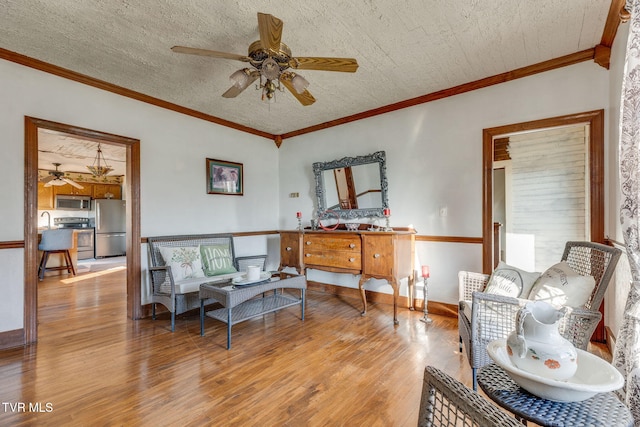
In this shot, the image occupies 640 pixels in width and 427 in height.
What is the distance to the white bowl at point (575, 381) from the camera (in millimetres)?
864

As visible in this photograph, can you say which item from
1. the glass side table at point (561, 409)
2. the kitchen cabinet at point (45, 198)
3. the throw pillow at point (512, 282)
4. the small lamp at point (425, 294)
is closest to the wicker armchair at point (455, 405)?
the glass side table at point (561, 409)

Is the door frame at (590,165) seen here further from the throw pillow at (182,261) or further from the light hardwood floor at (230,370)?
the throw pillow at (182,261)

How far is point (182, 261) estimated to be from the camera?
11.0 feet

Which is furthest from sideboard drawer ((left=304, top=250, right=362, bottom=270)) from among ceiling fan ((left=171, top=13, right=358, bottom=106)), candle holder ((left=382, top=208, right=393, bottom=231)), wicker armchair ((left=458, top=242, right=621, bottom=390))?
ceiling fan ((left=171, top=13, right=358, bottom=106))

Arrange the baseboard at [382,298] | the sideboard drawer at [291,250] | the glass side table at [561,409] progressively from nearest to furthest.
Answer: the glass side table at [561,409] < the baseboard at [382,298] < the sideboard drawer at [291,250]

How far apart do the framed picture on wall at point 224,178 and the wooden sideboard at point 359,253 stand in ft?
3.69

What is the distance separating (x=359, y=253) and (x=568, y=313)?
2143mm

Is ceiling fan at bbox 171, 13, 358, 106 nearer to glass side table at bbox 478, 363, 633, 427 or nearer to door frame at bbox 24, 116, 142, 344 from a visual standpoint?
door frame at bbox 24, 116, 142, 344

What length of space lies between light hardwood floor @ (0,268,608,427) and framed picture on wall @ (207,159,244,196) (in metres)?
1.80

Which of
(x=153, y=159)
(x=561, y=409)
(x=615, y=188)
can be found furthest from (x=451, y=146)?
(x=153, y=159)

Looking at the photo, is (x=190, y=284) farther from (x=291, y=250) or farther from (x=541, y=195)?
(x=541, y=195)

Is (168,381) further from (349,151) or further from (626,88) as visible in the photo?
(349,151)

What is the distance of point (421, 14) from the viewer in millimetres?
2164

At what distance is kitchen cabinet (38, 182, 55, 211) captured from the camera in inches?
311
